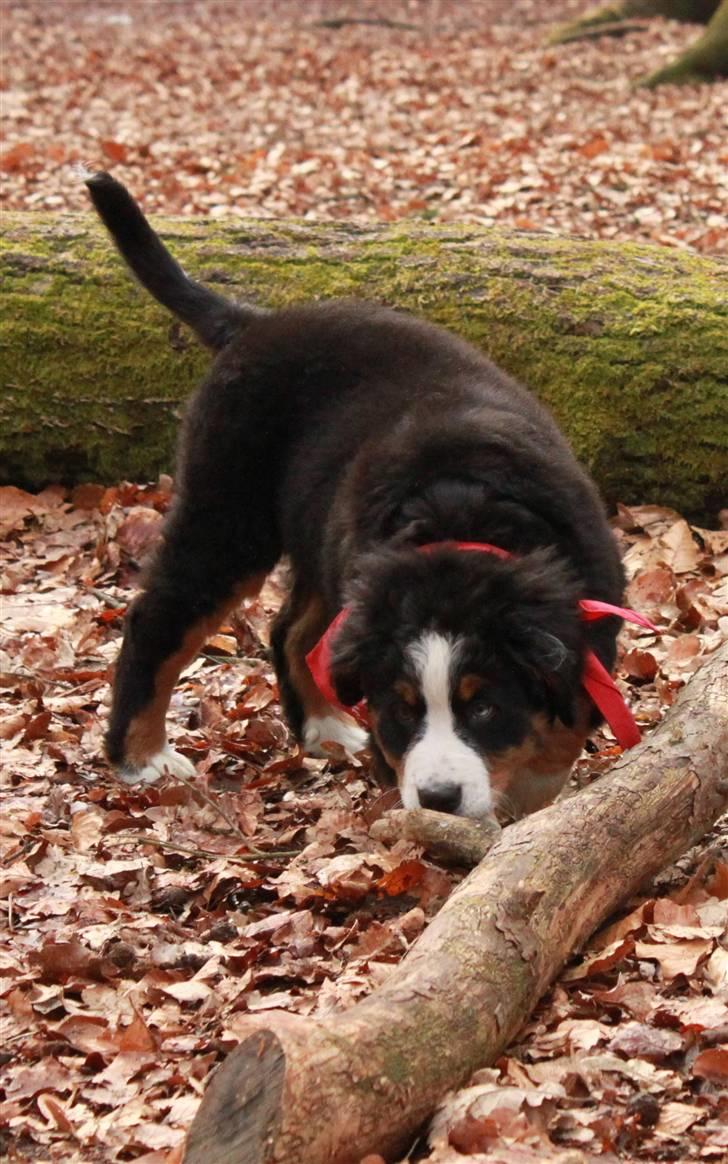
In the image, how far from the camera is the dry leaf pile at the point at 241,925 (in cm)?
315

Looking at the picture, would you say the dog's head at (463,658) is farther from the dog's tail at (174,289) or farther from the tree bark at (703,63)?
the tree bark at (703,63)

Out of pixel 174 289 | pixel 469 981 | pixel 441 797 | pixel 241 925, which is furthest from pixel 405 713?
pixel 174 289

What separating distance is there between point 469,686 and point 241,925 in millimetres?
961

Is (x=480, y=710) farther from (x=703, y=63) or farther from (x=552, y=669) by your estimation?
(x=703, y=63)

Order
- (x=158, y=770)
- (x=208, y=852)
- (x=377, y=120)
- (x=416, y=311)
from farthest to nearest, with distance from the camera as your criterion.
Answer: (x=377, y=120) < (x=416, y=311) < (x=158, y=770) < (x=208, y=852)

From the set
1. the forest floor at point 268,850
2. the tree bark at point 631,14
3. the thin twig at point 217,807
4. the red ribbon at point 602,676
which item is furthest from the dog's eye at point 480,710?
the tree bark at point 631,14

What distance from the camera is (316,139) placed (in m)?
14.5

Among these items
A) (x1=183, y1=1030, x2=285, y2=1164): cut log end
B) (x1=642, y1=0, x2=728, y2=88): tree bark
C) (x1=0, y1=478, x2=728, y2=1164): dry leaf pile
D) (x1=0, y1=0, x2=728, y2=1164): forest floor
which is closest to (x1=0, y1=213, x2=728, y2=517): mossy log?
(x1=0, y1=0, x2=728, y2=1164): forest floor

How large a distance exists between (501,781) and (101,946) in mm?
1259

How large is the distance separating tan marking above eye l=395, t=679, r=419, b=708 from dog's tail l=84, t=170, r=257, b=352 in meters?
2.11

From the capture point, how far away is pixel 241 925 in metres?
4.29

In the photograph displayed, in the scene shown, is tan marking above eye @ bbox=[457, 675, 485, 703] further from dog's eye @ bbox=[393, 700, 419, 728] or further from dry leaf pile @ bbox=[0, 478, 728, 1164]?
dry leaf pile @ bbox=[0, 478, 728, 1164]

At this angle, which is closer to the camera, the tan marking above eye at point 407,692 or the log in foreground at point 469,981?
the log in foreground at point 469,981

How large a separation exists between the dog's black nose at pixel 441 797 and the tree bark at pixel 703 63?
510 inches
